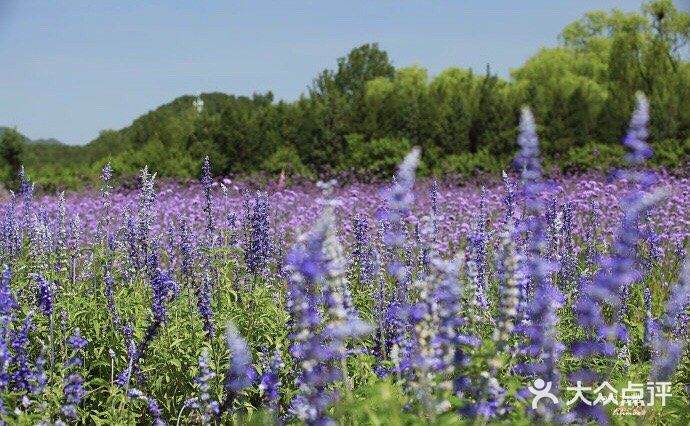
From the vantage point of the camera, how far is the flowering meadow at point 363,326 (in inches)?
107

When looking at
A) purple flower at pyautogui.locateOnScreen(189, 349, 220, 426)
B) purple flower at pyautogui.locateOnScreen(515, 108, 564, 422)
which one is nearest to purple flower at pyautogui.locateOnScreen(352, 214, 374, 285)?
purple flower at pyautogui.locateOnScreen(189, 349, 220, 426)

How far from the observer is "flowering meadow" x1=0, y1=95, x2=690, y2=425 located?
107 inches

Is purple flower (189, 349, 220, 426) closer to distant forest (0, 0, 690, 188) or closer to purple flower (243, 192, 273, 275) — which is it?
purple flower (243, 192, 273, 275)

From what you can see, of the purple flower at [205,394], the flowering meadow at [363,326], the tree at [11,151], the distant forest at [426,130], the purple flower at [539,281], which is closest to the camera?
the flowering meadow at [363,326]

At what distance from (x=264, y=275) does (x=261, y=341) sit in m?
1.03

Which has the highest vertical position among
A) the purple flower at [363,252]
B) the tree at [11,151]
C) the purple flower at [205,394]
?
the tree at [11,151]

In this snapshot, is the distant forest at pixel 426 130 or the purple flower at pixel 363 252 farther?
the distant forest at pixel 426 130

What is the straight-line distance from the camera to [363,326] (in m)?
2.58

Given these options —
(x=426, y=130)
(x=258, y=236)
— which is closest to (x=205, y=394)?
(x=258, y=236)

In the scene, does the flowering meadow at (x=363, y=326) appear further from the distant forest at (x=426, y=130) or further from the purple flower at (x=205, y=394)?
the distant forest at (x=426, y=130)

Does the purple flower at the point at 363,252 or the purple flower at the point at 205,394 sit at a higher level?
the purple flower at the point at 363,252

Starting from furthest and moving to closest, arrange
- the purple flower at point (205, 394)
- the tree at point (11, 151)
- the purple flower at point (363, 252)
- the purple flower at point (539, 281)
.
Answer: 1. the tree at point (11, 151)
2. the purple flower at point (363, 252)
3. the purple flower at point (205, 394)
4. the purple flower at point (539, 281)

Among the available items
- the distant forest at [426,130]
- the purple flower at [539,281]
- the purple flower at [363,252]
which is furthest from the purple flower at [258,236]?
the distant forest at [426,130]

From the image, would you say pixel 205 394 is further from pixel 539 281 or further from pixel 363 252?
pixel 363 252
